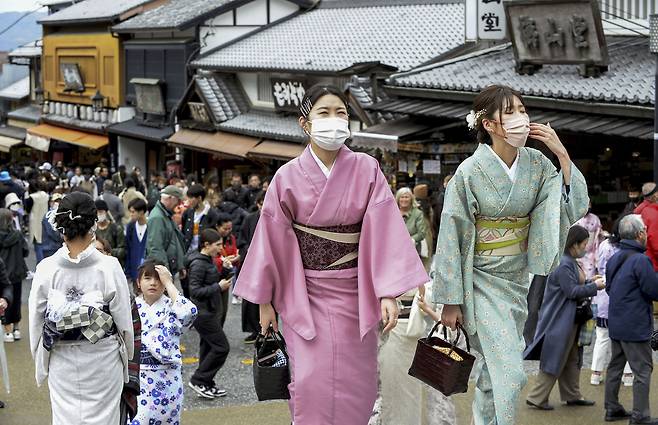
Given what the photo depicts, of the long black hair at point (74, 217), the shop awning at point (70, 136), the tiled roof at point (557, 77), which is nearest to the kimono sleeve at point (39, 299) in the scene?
the long black hair at point (74, 217)

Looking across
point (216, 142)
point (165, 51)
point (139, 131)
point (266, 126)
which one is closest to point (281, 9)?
point (165, 51)

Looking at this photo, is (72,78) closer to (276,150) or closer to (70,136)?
(70,136)

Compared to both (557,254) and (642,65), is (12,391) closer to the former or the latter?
(557,254)

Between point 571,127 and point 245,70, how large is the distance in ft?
44.6

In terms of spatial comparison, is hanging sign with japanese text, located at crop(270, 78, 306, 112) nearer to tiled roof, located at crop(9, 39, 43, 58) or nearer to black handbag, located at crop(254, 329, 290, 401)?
black handbag, located at crop(254, 329, 290, 401)

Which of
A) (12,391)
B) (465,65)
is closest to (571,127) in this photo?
(465,65)

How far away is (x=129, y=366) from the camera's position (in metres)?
6.21

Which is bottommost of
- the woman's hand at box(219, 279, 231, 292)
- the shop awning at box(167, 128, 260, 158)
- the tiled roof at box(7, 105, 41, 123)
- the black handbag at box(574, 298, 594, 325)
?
the tiled roof at box(7, 105, 41, 123)

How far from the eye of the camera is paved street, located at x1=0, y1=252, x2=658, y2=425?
27.9 ft

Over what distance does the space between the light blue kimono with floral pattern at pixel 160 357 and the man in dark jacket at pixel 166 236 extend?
4.73 meters

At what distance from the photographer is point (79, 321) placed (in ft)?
18.9

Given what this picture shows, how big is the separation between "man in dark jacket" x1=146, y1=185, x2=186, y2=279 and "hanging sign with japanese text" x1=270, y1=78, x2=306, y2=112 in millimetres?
11999

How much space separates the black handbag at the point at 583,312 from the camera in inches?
335

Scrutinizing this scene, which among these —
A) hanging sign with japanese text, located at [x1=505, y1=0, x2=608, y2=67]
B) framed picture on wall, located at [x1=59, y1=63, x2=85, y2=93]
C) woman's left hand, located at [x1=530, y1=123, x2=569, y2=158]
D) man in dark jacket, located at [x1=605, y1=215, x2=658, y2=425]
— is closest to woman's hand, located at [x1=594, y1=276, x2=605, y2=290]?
man in dark jacket, located at [x1=605, y1=215, x2=658, y2=425]
